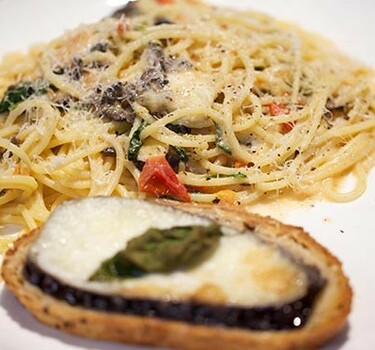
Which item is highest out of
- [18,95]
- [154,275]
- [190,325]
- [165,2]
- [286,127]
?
[165,2]

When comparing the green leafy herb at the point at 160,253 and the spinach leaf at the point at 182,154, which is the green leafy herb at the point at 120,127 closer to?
the spinach leaf at the point at 182,154

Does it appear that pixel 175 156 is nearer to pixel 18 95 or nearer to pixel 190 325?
pixel 18 95

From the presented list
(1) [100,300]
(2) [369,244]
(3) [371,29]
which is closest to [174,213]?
(1) [100,300]

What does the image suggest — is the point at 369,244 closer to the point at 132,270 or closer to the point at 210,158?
the point at 210,158

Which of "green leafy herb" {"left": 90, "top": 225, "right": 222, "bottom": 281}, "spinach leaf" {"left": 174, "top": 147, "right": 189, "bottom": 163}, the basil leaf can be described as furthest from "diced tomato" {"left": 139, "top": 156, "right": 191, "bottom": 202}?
the basil leaf

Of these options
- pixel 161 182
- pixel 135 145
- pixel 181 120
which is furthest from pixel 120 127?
pixel 161 182

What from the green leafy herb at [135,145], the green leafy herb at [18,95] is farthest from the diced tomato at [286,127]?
the green leafy herb at [18,95]
